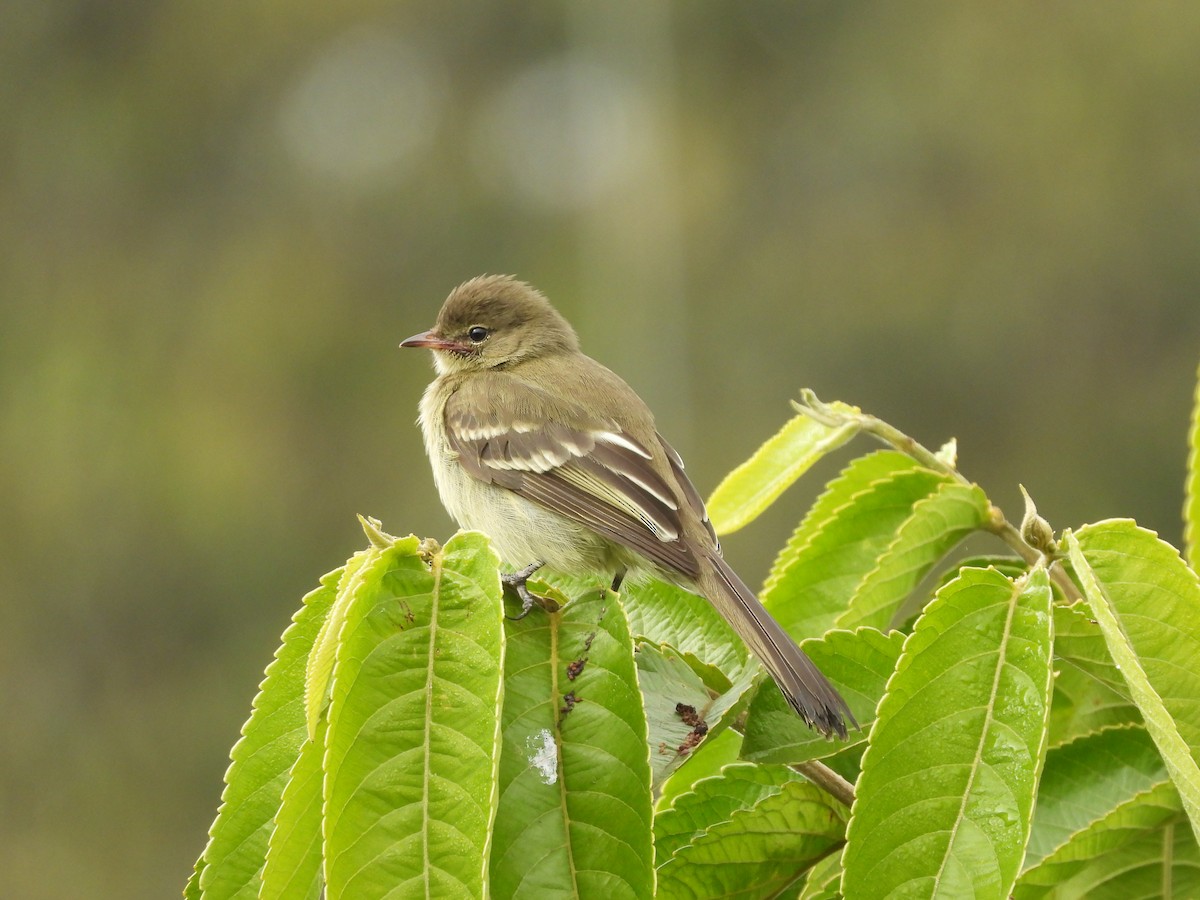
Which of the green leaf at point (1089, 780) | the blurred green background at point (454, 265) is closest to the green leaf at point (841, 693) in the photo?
the green leaf at point (1089, 780)

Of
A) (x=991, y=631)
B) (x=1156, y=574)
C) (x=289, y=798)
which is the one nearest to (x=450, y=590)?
(x=289, y=798)

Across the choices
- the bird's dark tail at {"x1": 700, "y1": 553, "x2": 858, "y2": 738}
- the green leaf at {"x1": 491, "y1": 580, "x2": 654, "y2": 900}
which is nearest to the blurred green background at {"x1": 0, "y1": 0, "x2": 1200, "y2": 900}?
the bird's dark tail at {"x1": 700, "y1": 553, "x2": 858, "y2": 738}

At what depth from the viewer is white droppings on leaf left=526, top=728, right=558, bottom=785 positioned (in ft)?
5.66

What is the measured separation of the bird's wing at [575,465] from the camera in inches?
130

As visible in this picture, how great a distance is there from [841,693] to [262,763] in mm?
750

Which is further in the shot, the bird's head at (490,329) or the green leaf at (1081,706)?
the bird's head at (490,329)

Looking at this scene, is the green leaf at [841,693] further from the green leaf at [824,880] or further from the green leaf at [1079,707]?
the green leaf at [1079,707]

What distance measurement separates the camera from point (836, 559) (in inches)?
98.7

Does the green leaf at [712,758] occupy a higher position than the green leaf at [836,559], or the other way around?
the green leaf at [836,559]

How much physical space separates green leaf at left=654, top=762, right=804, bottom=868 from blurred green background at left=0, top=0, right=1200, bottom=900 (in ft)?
68.0

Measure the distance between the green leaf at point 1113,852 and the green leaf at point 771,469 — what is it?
714mm

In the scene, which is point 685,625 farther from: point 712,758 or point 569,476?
point 569,476

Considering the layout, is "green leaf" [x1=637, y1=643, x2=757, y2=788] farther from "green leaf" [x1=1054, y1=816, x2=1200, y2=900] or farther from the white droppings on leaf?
"green leaf" [x1=1054, y1=816, x2=1200, y2=900]

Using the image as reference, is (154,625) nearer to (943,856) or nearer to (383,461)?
Answer: (383,461)
